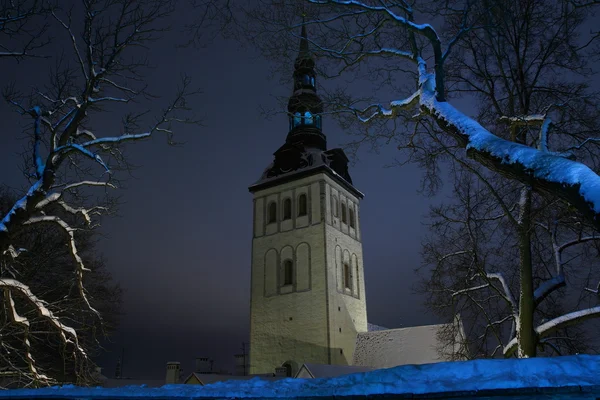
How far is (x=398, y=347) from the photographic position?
27516mm

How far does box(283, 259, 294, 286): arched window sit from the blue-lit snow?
28223 millimetres

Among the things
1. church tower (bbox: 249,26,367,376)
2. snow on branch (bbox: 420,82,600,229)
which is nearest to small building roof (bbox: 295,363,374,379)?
church tower (bbox: 249,26,367,376)

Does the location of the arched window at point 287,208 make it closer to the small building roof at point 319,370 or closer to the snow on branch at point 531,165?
the small building roof at point 319,370

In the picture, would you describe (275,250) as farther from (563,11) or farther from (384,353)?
(563,11)

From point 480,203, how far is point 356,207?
25.5 meters

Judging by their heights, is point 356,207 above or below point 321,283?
above

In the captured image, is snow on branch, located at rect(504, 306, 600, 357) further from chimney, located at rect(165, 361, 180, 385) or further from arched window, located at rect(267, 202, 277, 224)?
arched window, located at rect(267, 202, 277, 224)

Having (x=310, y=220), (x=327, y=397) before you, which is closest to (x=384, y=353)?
(x=310, y=220)

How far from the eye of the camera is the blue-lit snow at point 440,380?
2.60 m

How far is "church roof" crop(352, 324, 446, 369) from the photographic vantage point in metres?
26.5

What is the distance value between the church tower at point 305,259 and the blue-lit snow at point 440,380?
2571cm

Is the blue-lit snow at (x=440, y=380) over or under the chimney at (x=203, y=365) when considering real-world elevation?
under

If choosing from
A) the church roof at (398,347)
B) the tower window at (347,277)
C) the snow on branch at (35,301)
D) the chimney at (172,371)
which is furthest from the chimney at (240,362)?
the snow on branch at (35,301)

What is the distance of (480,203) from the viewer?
412 inches
